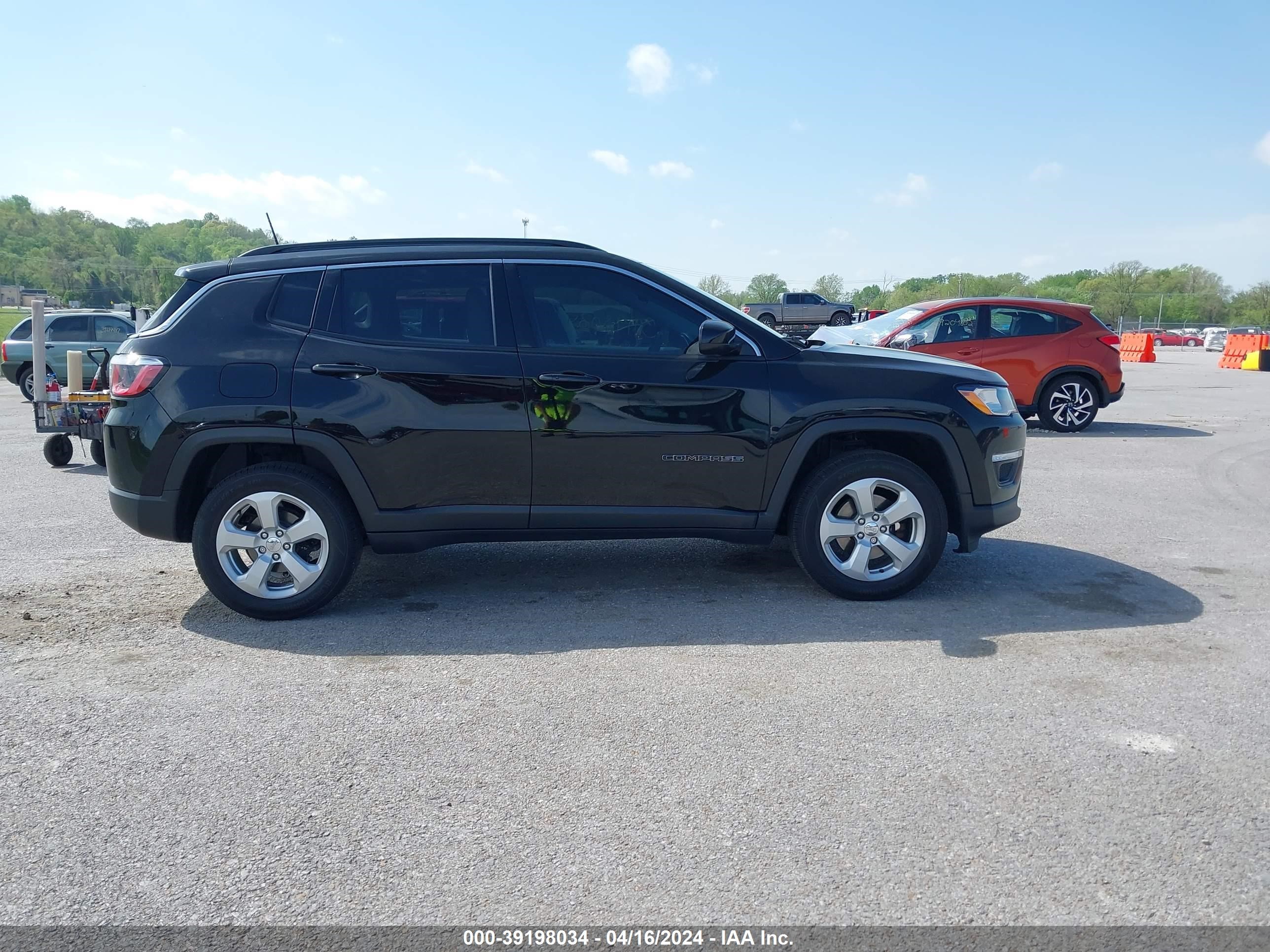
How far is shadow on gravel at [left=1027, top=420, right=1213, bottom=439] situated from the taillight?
1099 cm

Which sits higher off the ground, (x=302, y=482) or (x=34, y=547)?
(x=302, y=482)

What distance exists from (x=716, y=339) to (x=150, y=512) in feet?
9.82

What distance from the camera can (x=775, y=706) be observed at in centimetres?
396

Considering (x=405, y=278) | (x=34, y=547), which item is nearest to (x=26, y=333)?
(x=34, y=547)

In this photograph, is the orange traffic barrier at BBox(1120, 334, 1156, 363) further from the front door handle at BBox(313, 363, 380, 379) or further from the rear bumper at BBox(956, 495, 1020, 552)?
the front door handle at BBox(313, 363, 380, 379)

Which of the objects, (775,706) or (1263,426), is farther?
(1263,426)

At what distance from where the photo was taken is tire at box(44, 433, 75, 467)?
10461 mm

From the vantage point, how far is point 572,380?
511 centimetres

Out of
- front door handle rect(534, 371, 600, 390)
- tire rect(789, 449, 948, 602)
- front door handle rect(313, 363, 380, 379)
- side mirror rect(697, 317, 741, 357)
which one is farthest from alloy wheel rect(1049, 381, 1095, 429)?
front door handle rect(313, 363, 380, 379)

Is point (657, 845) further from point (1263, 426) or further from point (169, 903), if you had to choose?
point (1263, 426)

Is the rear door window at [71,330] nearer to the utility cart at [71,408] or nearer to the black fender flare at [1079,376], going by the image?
the utility cart at [71,408]

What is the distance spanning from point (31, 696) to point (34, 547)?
307cm

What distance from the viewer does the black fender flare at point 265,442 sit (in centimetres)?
501

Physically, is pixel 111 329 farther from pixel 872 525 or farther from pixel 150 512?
pixel 872 525
